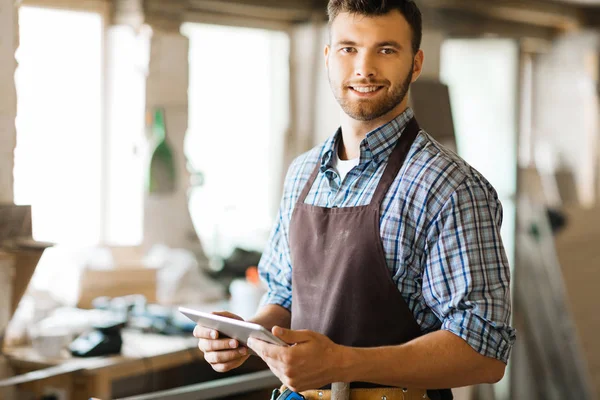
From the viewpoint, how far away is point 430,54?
3.52 meters

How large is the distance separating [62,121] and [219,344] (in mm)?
2360

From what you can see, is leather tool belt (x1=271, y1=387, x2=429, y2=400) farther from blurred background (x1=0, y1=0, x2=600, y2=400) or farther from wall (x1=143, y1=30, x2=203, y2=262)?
wall (x1=143, y1=30, x2=203, y2=262)

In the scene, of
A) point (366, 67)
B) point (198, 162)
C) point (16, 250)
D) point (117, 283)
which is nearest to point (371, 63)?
point (366, 67)

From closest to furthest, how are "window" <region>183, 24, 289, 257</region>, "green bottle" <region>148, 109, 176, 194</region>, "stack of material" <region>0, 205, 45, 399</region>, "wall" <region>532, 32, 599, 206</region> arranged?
"stack of material" <region>0, 205, 45, 399</region>, "green bottle" <region>148, 109, 176, 194</region>, "window" <region>183, 24, 289, 257</region>, "wall" <region>532, 32, 599, 206</region>

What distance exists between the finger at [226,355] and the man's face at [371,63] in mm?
578

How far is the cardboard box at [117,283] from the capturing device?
3.54m

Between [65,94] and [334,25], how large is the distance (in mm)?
2284

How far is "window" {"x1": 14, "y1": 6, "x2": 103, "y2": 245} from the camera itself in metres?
3.48

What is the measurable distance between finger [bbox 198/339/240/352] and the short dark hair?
76 centimetres

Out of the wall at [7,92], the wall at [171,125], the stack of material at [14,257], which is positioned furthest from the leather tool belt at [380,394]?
the wall at [171,125]

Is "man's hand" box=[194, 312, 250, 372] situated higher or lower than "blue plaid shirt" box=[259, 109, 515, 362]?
lower

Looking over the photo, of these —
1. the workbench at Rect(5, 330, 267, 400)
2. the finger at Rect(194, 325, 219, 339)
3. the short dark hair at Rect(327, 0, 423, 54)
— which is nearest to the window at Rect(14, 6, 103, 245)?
the workbench at Rect(5, 330, 267, 400)

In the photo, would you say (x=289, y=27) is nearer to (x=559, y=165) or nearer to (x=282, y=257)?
(x=559, y=165)

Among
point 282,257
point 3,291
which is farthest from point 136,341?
point 282,257
